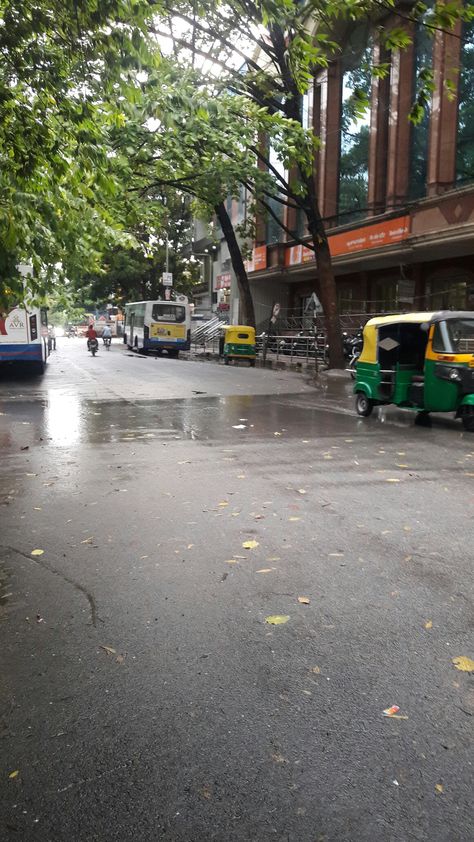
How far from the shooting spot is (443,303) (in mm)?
26094

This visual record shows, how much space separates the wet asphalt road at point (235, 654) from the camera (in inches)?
91.2

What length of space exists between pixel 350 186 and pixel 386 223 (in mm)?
5440

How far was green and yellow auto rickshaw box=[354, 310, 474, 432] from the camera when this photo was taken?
10812 millimetres

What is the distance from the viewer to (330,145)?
32.1m

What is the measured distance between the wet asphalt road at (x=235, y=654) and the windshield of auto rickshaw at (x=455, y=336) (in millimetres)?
3510

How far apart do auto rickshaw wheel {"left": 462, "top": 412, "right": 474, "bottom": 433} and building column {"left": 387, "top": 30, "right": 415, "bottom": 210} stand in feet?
57.3

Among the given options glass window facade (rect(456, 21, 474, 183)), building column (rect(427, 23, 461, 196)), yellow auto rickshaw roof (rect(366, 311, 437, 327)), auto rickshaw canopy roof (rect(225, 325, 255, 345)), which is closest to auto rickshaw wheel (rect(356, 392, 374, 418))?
yellow auto rickshaw roof (rect(366, 311, 437, 327))

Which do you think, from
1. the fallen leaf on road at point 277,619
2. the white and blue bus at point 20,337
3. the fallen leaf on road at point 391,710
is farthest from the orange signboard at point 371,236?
the fallen leaf on road at point 391,710

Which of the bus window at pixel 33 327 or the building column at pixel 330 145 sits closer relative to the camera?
the bus window at pixel 33 327

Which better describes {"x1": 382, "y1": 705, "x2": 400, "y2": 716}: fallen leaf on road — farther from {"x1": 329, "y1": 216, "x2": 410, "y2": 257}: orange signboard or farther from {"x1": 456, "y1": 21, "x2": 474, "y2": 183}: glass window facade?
{"x1": 329, "y1": 216, "x2": 410, "y2": 257}: orange signboard

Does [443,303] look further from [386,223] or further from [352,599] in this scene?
[352,599]

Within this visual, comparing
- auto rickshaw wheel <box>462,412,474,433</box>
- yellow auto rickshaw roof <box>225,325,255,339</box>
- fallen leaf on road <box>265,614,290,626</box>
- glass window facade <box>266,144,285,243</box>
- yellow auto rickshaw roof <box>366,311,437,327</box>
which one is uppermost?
glass window facade <box>266,144,285,243</box>

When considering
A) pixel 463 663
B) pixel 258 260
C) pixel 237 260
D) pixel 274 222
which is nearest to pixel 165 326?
pixel 258 260

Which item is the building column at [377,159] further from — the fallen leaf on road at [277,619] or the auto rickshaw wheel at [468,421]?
the fallen leaf on road at [277,619]
